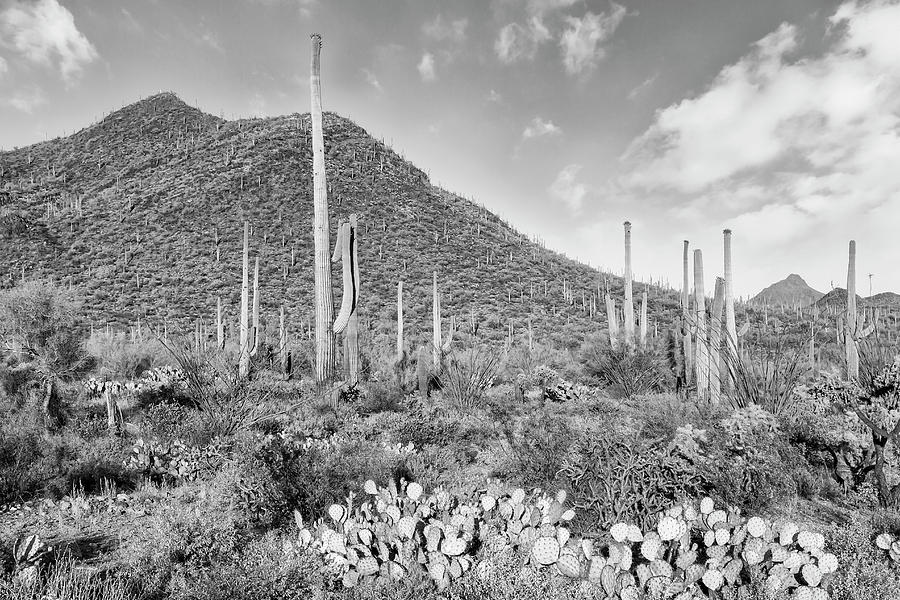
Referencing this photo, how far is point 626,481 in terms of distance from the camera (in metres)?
4.27

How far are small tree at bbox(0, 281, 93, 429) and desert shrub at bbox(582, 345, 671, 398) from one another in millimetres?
11560

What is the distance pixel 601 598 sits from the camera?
3.01m

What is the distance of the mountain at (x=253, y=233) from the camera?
109 feet

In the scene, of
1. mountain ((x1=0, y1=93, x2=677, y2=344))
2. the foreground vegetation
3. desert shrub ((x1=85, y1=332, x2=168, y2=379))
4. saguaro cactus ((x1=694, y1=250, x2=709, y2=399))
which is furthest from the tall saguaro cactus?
mountain ((x1=0, y1=93, x2=677, y2=344))

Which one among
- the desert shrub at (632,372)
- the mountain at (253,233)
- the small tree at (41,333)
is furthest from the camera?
the mountain at (253,233)

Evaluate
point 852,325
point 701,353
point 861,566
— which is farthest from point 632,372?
point 861,566

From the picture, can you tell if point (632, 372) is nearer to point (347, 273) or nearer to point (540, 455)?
point (347, 273)

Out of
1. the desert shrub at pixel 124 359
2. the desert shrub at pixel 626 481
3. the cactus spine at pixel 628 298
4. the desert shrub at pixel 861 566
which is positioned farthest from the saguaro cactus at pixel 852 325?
the desert shrub at pixel 124 359

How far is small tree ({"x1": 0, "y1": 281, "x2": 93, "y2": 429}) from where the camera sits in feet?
30.3

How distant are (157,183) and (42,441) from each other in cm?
5497

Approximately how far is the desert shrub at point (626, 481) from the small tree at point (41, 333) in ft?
29.8

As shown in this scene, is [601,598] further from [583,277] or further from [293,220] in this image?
[293,220]

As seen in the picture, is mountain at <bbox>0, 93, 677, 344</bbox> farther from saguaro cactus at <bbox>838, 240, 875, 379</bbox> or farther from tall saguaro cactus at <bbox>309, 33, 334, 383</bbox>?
tall saguaro cactus at <bbox>309, 33, 334, 383</bbox>

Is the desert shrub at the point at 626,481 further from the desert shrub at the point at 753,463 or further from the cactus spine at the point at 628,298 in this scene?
the cactus spine at the point at 628,298
